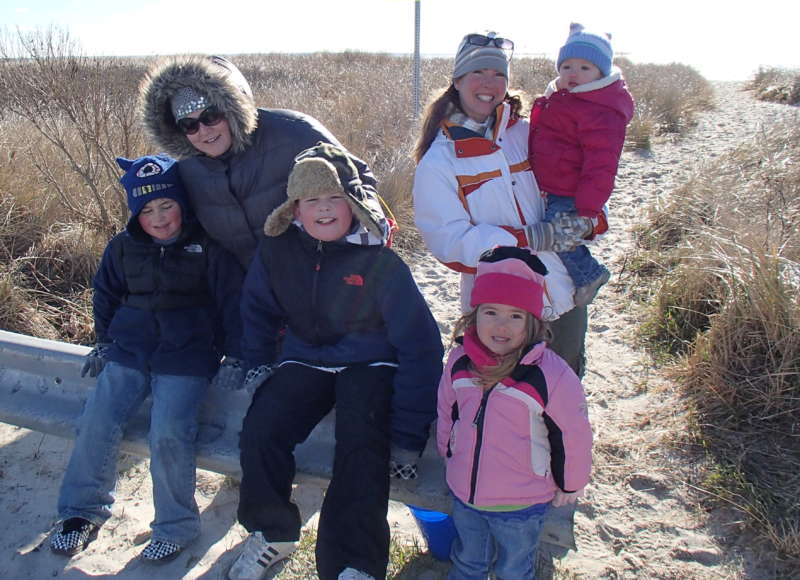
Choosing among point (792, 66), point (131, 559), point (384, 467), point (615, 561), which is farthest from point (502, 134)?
point (792, 66)

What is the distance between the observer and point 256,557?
2.60 metres

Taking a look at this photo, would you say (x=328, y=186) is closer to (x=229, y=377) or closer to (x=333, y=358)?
(x=333, y=358)

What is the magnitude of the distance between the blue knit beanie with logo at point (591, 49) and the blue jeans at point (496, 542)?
1821mm

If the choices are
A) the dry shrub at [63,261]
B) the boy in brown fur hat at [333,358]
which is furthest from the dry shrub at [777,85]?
the boy in brown fur hat at [333,358]

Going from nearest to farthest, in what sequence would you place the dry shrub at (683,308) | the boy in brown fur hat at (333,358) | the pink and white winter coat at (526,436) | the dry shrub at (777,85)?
the pink and white winter coat at (526,436) < the boy in brown fur hat at (333,358) < the dry shrub at (683,308) < the dry shrub at (777,85)

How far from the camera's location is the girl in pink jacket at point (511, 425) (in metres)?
2.15

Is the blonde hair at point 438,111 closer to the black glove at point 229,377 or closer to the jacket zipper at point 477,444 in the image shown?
the jacket zipper at point 477,444

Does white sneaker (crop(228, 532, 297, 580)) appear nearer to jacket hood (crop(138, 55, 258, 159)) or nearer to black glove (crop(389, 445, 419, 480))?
black glove (crop(389, 445, 419, 480))

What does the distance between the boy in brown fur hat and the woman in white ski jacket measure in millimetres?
265

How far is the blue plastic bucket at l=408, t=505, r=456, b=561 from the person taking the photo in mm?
2619

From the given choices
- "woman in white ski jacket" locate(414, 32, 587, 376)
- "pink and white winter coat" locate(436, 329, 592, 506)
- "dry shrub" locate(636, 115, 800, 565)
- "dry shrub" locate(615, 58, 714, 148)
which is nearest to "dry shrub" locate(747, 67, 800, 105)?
"dry shrub" locate(615, 58, 714, 148)

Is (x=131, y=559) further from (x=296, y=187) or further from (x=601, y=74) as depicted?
(x=601, y=74)

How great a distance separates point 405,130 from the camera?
30.3ft

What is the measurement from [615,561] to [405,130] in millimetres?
7495
